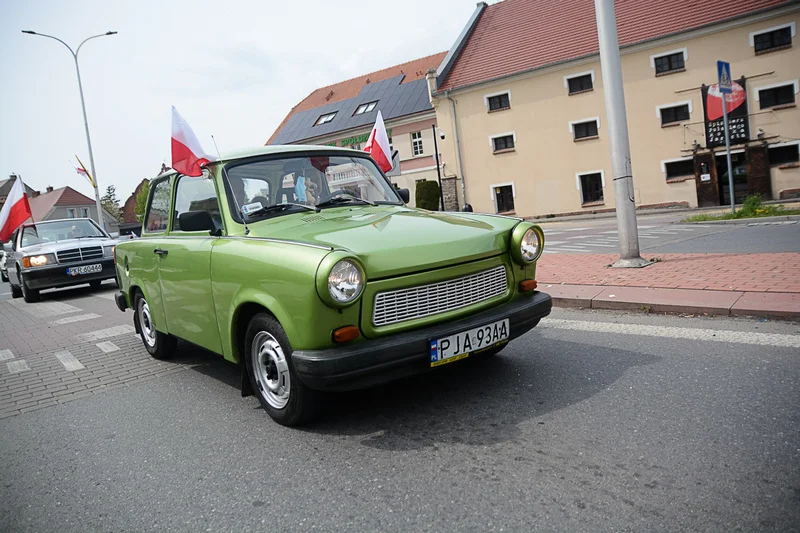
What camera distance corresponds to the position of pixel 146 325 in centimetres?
613

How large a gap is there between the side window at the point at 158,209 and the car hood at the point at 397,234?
1.55 m

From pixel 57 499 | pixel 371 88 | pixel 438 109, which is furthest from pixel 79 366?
pixel 371 88

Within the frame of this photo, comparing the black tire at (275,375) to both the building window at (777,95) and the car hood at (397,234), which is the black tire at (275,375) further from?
the building window at (777,95)

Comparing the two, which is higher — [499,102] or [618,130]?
[499,102]

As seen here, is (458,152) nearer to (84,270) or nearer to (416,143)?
(416,143)

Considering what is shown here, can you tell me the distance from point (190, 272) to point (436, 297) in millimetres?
1941

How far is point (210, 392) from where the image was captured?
4699 millimetres

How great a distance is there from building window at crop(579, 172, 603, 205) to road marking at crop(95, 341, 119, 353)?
27.4 meters

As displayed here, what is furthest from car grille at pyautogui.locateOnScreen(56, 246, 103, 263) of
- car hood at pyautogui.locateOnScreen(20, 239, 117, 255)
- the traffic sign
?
the traffic sign

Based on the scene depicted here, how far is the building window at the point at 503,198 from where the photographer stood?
33938 millimetres

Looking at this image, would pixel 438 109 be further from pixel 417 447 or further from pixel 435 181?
pixel 417 447

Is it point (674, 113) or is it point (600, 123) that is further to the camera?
point (600, 123)

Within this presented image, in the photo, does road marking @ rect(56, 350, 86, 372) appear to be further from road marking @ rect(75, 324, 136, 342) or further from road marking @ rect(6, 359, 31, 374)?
road marking @ rect(75, 324, 136, 342)

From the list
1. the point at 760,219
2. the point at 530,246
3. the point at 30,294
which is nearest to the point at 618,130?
the point at 530,246
